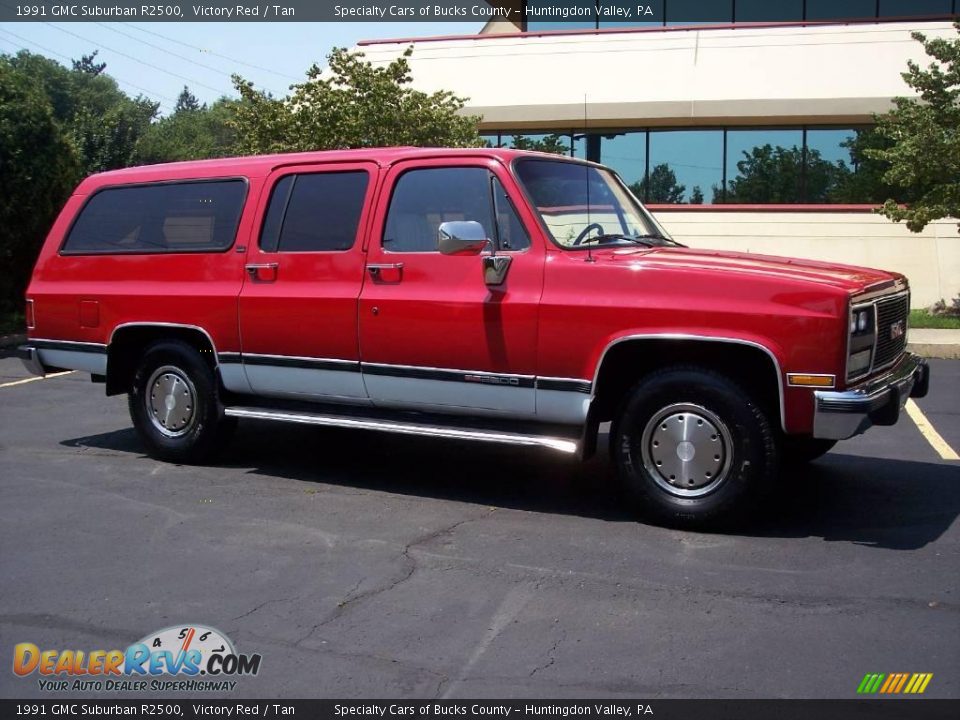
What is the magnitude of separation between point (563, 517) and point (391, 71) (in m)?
13.3

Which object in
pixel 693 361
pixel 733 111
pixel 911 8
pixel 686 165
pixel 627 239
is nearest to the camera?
pixel 693 361

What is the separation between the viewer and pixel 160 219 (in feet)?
24.8

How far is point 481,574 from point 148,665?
1663mm

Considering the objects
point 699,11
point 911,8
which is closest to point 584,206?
point 699,11

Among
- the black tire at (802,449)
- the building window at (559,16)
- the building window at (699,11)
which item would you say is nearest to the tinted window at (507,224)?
the black tire at (802,449)

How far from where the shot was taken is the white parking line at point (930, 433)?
7688 mm

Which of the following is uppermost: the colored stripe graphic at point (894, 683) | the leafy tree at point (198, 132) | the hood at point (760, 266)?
the leafy tree at point (198, 132)

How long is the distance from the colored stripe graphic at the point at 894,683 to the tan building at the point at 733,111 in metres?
17.2

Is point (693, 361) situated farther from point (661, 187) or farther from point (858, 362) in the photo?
point (661, 187)

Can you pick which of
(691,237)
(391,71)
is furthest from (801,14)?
(391,71)

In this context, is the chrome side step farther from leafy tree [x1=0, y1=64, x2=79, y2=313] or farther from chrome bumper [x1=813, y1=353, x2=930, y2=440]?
leafy tree [x1=0, y1=64, x2=79, y2=313]

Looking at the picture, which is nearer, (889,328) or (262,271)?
(889,328)

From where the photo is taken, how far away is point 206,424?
24.1 feet

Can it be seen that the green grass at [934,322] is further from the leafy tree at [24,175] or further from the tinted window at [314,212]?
the leafy tree at [24,175]
